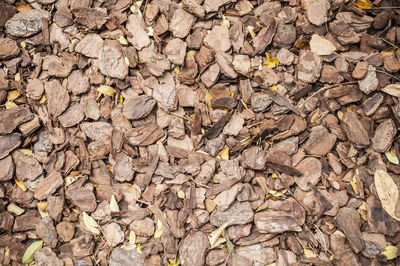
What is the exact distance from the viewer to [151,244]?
48.2 inches

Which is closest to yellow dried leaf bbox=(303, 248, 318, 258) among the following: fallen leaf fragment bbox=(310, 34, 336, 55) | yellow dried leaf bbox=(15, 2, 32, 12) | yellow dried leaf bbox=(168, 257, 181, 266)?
yellow dried leaf bbox=(168, 257, 181, 266)

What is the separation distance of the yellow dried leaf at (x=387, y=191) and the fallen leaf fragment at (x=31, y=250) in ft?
4.46

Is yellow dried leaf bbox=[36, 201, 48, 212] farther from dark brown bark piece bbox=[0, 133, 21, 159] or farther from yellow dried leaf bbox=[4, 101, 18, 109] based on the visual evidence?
yellow dried leaf bbox=[4, 101, 18, 109]

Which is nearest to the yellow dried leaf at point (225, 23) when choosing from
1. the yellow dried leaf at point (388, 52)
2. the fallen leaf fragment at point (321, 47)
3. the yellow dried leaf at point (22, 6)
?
the fallen leaf fragment at point (321, 47)

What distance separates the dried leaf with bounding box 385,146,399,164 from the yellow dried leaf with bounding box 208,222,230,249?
0.68 m

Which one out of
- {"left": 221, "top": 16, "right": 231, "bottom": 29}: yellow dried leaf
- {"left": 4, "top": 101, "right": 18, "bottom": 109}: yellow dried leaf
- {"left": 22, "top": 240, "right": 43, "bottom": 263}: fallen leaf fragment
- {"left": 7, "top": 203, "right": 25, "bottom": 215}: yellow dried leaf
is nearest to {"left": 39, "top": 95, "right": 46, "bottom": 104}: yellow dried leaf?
{"left": 4, "top": 101, "right": 18, "bottom": 109}: yellow dried leaf

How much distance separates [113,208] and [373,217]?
101 centimetres

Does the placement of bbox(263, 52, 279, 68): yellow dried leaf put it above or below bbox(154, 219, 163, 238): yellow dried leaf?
above

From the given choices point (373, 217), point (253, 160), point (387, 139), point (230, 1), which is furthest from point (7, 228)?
point (387, 139)

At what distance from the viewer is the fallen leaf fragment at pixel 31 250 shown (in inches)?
49.3

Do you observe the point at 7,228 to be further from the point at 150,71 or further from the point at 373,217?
the point at 373,217

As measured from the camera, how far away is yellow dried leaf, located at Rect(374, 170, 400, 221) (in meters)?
1.16

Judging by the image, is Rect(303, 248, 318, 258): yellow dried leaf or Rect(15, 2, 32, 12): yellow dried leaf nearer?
Rect(303, 248, 318, 258): yellow dried leaf

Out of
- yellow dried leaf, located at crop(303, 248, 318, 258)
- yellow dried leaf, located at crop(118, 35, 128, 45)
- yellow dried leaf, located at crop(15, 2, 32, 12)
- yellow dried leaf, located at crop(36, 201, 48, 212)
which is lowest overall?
yellow dried leaf, located at crop(303, 248, 318, 258)
